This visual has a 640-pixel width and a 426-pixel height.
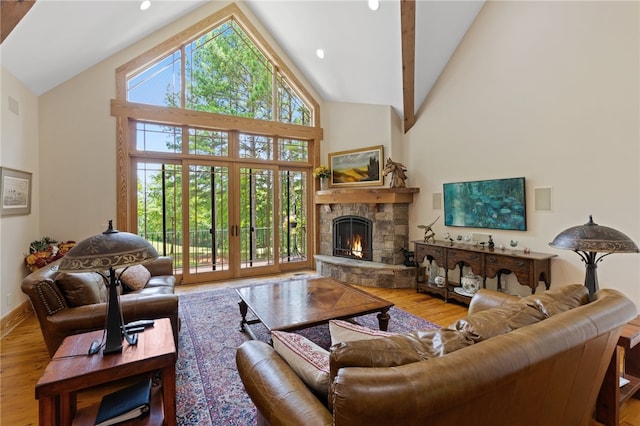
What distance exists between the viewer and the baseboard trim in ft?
10.3

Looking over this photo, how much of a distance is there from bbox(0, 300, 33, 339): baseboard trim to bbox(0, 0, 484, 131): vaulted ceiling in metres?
2.77

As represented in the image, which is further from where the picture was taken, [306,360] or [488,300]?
[488,300]

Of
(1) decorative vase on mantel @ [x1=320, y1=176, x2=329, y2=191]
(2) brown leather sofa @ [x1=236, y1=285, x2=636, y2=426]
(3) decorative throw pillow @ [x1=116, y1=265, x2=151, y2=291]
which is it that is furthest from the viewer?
(1) decorative vase on mantel @ [x1=320, y1=176, x2=329, y2=191]

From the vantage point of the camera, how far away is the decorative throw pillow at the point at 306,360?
1.18m

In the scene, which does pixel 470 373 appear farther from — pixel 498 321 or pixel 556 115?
pixel 556 115

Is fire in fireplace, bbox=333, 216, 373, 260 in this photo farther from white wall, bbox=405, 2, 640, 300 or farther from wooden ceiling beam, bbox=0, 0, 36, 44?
wooden ceiling beam, bbox=0, 0, 36, 44

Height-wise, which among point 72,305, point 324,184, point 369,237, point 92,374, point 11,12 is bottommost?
point 92,374

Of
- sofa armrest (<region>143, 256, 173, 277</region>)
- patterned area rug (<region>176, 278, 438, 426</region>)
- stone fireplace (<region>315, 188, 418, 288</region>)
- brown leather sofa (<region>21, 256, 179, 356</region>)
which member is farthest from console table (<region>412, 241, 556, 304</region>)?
sofa armrest (<region>143, 256, 173, 277</region>)

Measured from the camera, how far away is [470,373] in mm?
880

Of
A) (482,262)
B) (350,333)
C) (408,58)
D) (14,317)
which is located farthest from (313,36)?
(14,317)

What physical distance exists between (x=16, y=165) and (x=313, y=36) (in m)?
4.54

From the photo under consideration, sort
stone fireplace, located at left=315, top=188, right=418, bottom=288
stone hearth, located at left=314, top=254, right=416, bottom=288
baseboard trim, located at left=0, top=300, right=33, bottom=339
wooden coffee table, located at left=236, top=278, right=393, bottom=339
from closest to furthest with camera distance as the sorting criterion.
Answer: wooden coffee table, located at left=236, top=278, right=393, bottom=339 → baseboard trim, located at left=0, top=300, right=33, bottom=339 → stone hearth, located at left=314, top=254, right=416, bottom=288 → stone fireplace, located at left=315, top=188, right=418, bottom=288

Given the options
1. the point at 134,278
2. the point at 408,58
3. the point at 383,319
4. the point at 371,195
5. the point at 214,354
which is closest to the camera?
the point at 214,354

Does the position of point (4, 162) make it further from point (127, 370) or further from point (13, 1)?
point (127, 370)
